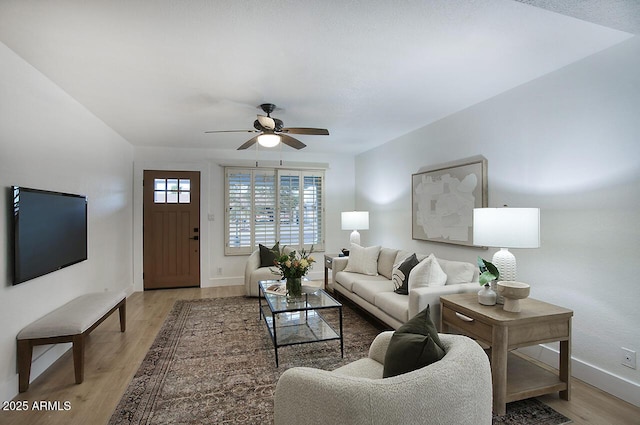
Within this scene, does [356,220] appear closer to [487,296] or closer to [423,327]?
[487,296]

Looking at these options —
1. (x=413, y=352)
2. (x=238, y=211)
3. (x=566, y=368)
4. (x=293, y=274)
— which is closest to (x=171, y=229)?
(x=238, y=211)

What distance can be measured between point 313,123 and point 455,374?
353 cm

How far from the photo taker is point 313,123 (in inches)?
164

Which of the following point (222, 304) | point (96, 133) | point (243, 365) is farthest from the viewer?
point (222, 304)

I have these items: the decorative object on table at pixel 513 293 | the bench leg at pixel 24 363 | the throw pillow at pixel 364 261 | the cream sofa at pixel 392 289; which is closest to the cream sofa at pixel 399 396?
the decorative object on table at pixel 513 293

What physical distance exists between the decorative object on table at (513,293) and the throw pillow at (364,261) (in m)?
2.15

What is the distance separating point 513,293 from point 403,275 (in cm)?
134

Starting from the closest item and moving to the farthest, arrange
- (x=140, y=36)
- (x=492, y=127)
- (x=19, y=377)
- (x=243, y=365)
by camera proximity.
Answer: (x=140, y=36)
(x=19, y=377)
(x=243, y=365)
(x=492, y=127)

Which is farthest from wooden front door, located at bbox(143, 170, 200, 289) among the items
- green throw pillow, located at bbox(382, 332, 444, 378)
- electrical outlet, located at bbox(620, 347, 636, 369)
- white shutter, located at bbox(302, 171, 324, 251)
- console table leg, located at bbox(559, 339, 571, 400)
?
electrical outlet, located at bbox(620, 347, 636, 369)

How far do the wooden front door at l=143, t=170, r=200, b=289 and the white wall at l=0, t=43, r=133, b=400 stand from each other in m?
0.96

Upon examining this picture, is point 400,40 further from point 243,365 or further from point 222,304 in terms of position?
point 222,304

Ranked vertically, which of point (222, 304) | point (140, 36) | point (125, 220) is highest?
point (140, 36)

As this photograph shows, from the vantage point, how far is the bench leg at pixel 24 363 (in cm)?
231

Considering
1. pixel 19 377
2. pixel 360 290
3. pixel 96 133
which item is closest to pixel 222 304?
pixel 360 290
